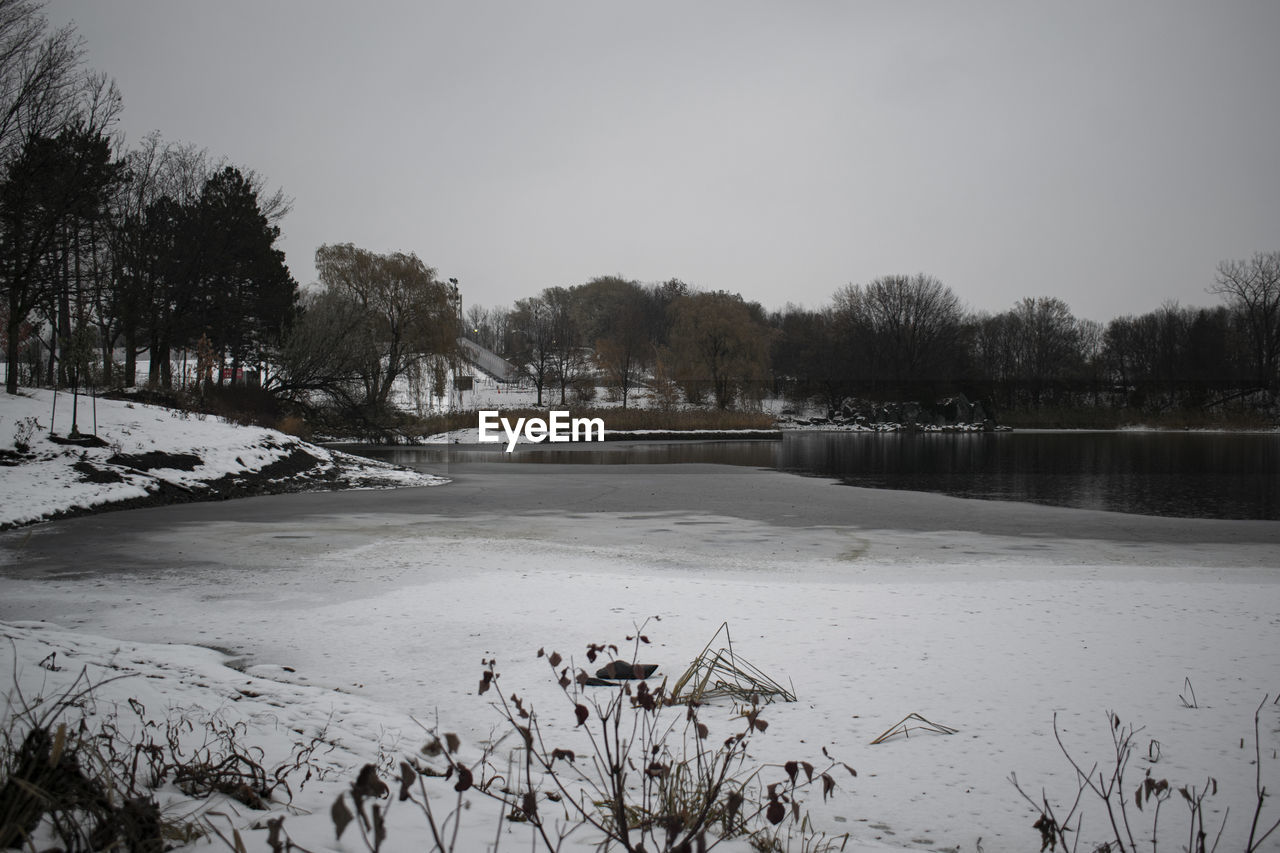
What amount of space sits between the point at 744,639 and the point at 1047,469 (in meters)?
21.8

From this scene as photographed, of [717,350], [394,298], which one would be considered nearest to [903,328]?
[717,350]

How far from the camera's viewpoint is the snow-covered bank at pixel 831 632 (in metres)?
3.66

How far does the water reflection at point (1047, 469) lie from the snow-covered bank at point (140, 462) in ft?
17.3

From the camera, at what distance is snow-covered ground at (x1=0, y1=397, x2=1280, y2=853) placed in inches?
139

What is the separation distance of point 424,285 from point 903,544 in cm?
3869

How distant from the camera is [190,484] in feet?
51.8

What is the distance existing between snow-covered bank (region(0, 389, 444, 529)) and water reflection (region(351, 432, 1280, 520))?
208 inches

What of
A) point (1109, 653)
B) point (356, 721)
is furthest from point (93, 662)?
point (1109, 653)

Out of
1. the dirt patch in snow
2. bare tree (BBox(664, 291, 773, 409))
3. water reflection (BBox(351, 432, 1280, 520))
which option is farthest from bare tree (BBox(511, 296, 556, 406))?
the dirt patch in snow

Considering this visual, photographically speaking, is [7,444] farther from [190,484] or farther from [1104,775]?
[1104,775]

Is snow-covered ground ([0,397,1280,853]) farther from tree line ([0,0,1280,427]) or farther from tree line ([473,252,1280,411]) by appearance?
tree line ([473,252,1280,411])

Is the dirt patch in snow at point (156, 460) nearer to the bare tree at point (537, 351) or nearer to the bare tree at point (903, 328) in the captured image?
the bare tree at point (537, 351)

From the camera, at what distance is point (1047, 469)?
79.2 feet

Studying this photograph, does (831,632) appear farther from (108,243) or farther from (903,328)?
(903,328)
